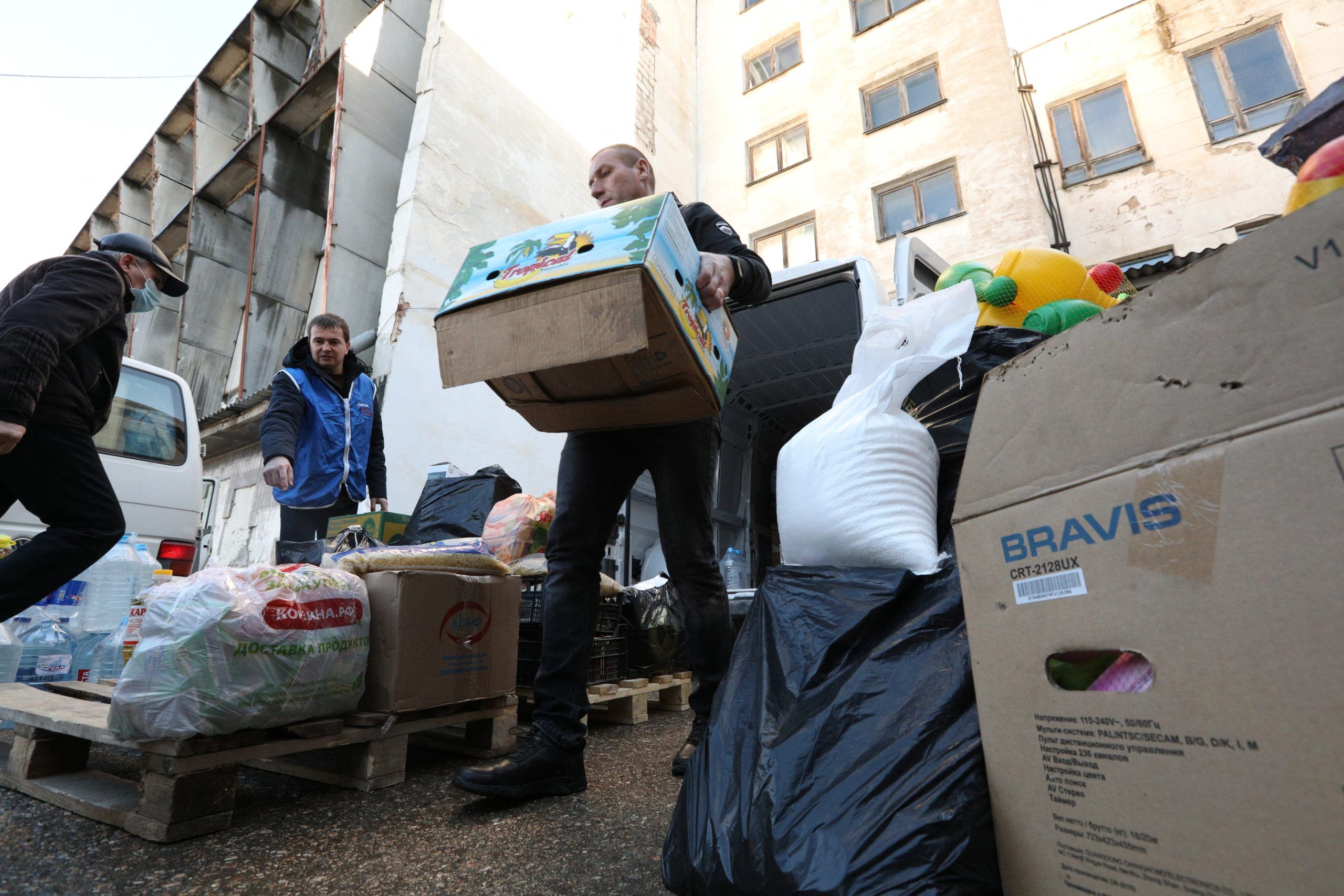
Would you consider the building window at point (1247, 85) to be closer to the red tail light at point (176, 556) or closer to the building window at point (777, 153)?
the building window at point (777, 153)

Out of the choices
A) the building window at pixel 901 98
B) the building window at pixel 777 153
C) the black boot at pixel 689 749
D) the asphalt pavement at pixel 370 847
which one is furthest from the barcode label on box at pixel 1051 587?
the building window at pixel 777 153

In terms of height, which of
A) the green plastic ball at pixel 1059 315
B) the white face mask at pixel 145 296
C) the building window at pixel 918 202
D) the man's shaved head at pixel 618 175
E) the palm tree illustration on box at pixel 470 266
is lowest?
the palm tree illustration on box at pixel 470 266

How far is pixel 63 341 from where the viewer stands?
1815 mm

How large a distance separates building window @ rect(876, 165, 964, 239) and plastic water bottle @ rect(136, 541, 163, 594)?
7.65 metres

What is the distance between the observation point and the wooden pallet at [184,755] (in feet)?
4.24

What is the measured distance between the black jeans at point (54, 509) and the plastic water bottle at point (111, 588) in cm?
106

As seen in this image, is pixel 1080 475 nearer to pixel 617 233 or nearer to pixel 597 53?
pixel 617 233

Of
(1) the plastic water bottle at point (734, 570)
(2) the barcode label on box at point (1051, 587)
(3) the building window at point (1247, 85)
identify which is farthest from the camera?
(3) the building window at point (1247, 85)

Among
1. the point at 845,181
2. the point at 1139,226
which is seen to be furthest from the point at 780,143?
the point at 1139,226

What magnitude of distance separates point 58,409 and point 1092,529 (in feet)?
8.26

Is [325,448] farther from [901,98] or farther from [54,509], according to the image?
[901,98]

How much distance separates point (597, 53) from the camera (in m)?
9.36

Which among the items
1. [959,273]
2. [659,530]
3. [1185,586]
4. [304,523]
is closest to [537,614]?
[659,530]

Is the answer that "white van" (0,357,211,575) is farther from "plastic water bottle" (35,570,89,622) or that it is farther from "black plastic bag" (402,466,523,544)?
"black plastic bag" (402,466,523,544)
